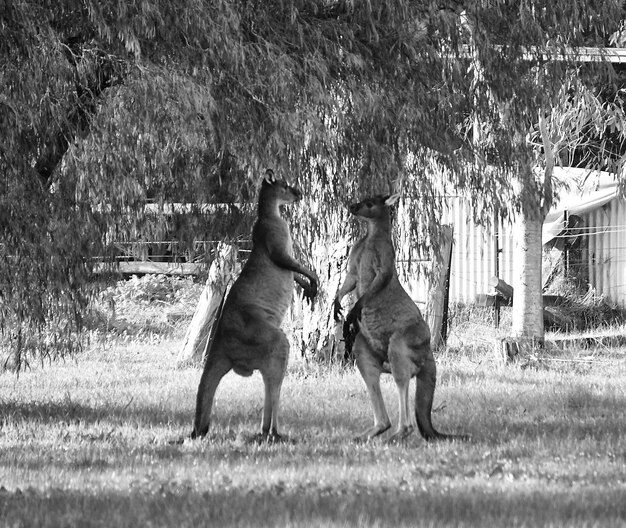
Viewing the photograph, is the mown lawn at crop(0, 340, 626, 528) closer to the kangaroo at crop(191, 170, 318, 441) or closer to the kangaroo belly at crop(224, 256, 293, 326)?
the kangaroo at crop(191, 170, 318, 441)

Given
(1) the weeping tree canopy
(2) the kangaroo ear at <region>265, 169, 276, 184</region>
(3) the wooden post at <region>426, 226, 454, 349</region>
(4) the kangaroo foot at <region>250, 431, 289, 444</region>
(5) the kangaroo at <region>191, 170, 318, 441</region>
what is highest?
(1) the weeping tree canopy

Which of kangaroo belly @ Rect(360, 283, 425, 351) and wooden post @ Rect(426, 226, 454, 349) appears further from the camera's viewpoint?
wooden post @ Rect(426, 226, 454, 349)

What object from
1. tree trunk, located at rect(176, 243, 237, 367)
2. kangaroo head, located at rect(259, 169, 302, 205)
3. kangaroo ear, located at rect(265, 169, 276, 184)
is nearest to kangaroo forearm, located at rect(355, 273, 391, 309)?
kangaroo head, located at rect(259, 169, 302, 205)

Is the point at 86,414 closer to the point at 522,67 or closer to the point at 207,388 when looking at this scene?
the point at 207,388

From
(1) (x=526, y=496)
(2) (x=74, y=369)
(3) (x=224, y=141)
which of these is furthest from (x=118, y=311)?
(1) (x=526, y=496)

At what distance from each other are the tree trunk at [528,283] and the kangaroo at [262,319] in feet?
22.7

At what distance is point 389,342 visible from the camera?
315 inches

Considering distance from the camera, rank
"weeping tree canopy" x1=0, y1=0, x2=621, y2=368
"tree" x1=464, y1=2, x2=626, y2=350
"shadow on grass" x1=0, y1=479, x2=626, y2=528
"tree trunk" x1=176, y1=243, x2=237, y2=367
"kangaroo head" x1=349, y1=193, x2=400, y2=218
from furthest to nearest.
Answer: "tree trunk" x1=176, y1=243, x2=237, y2=367
"tree" x1=464, y1=2, x2=626, y2=350
"kangaroo head" x1=349, y1=193, x2=400, y2=218
"weeping tree canopy" x1=0, y1=0, x2=621, y2=368
"shadow on grass" x1=0, y1=479, x2=626, y2=528

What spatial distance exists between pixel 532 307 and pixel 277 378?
25.4ft

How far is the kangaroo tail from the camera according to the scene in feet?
26.0

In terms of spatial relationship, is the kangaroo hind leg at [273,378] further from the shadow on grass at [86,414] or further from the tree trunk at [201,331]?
the tree trunk at [201,331]

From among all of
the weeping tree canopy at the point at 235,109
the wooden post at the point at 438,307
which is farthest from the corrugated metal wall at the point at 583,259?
the weeping tree canopy at the point at 235,109

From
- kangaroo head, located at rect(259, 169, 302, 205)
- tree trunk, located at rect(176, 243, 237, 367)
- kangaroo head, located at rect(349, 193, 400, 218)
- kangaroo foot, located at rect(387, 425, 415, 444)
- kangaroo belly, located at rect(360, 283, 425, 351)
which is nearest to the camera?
kangaroo foot, located at rect(387, 425, 415, 444)

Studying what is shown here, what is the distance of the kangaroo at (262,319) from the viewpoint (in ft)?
26.1
